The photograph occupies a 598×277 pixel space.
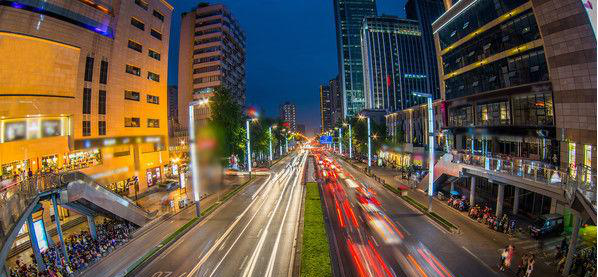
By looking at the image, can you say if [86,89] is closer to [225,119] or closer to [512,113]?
[225,119]

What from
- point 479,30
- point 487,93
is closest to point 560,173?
point 487,93

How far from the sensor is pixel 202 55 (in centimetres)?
9062

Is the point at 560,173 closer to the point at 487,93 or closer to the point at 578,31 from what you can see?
the point at 578,31

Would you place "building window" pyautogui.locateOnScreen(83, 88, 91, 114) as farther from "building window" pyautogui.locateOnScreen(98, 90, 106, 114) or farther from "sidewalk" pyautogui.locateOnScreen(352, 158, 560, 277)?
"sidewalk" pyautogui.locateOnScreen(352, 158, 560, 277)

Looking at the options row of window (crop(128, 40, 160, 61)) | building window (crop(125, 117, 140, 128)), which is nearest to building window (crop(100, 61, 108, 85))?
row of window (crop(128, 40, 160, 61))

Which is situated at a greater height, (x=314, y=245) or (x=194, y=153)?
(x=194, y=153)

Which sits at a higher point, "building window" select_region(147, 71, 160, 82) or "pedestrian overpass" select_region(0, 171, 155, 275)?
"building window" select_region(147, 71, 160, 82)

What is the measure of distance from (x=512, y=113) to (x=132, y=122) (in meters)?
52.5

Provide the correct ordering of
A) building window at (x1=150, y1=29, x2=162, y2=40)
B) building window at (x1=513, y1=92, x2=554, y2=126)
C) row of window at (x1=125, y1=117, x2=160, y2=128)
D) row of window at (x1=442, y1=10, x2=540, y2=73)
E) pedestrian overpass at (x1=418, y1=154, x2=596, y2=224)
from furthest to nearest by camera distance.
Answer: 1. building window at (x1=150, y1=29, x2=162, y2=40)
2. row of window at (x1=125, y1=117, x2=160, y2=128)
3. row of window at (x1=442, y1=10, x2=540, y2=73)
4. building window at (x1=513, y1=92, x2=554, y2=126)
5. pedestrian overpass at (x1=418, y1=154, x2=596, y2=224)

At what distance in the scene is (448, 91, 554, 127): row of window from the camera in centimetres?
3096

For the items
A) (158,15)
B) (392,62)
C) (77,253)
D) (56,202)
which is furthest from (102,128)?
(392,62)

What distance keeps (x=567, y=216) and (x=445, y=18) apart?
114 ft

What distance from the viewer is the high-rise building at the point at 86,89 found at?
28.2 metres

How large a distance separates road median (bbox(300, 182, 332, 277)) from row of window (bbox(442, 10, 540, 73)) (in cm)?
3014
